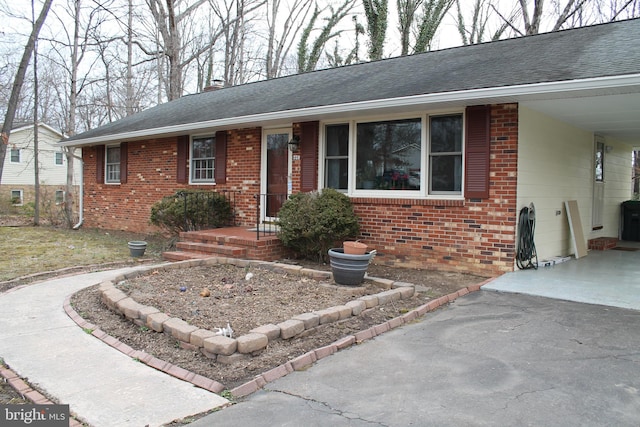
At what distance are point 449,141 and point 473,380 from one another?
459 centimetres

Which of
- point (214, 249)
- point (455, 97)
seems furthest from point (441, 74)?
point (214, 249)

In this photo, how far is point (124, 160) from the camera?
12719 millimetres

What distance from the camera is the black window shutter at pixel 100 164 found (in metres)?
13.5

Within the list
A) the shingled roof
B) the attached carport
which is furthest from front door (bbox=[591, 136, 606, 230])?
the shingled roof

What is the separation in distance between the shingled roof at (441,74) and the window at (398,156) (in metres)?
0.63

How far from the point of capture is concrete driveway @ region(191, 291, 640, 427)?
Result: 2.76 metres

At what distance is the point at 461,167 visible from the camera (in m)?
7.06

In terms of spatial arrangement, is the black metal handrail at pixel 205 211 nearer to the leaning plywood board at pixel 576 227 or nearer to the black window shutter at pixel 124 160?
the black window shutter at pixel 124 160

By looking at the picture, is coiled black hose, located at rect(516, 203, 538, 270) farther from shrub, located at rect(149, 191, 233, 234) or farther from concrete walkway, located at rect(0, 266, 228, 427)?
shrub, located at rect(149, 191, 233, 234)

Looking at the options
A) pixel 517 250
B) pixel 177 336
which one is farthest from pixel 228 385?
pixel 517 250

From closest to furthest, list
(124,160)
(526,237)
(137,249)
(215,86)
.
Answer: (526,237) → (137,249) → (124,160) → (215,86)

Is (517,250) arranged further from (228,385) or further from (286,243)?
(228,385)

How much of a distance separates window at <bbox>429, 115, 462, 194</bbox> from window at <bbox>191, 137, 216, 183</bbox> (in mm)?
5408

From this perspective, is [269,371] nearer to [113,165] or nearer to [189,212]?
[189,212]
